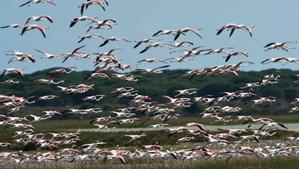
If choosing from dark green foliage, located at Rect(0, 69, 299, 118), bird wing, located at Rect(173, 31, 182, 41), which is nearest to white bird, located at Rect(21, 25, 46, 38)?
bird wing, located at Rect(173, 31, 182, 41)

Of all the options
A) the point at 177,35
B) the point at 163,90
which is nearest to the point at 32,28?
the point at 177,35

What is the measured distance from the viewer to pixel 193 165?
3853cm

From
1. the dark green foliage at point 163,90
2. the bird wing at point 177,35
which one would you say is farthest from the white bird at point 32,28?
the dark green foliage at point 163,90

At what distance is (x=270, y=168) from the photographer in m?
38.6

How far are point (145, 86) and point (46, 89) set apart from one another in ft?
49.8

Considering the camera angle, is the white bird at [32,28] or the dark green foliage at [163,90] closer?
the white bird at [32,28]

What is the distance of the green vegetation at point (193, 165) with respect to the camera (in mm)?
38438

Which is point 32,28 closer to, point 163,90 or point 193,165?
point 193,165

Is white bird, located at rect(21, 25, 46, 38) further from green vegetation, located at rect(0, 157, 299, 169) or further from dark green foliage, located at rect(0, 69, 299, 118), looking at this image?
dark green foliage, located at rect(0, 69, 299, 118)

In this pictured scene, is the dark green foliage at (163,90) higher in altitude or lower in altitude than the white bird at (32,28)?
lower

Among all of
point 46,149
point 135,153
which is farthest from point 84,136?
point 135,153

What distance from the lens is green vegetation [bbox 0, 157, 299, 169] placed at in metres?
38.4

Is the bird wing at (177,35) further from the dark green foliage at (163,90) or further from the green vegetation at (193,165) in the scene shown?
the dark green foliage at (163,90)

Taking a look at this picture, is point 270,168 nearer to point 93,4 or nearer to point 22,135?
point 93,4
